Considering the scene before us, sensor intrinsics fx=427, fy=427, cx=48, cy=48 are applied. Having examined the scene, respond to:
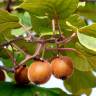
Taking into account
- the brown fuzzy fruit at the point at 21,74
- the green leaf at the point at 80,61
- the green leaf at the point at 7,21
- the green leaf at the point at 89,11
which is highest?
the green leaf at the point at 7,21

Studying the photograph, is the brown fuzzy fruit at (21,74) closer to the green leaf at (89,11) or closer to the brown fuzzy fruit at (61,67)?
the brown fuzzy fruit at (61,67)

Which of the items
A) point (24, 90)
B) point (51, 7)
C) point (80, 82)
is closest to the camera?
point (51, 7)

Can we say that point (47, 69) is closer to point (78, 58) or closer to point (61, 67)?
point (61, 67)

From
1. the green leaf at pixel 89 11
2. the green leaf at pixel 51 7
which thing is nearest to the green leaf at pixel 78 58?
the green leaf at pixel 51 7

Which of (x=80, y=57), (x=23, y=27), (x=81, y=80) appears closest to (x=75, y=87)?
(x=81, y=80)

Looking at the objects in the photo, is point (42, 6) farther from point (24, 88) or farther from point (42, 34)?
point (24, 88)

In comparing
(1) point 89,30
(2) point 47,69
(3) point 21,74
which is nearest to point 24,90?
(3) point 21,74
